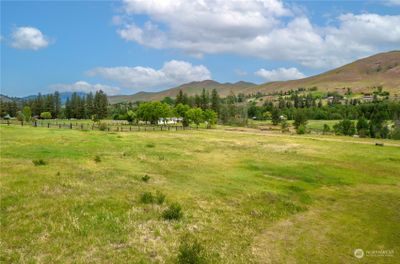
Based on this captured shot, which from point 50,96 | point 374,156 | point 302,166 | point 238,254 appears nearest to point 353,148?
point 374,156

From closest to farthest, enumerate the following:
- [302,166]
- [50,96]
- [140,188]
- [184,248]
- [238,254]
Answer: [184,248]
[238,254]
[140,188]
[302,166]
[50,96]

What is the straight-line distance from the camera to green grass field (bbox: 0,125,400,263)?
15.8m

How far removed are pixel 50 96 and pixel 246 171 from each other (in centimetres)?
17109

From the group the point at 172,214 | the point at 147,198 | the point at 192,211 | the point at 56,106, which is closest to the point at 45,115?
the point at 56,106

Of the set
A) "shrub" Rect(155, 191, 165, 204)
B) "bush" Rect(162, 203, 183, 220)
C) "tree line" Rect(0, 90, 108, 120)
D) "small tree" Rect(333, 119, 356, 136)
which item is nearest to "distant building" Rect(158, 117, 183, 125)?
"tree line" Rect(0, 90, 108, 120)

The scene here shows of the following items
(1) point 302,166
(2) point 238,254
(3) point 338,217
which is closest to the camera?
(2) point 238,254

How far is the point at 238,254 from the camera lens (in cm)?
1577

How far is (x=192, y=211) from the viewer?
21.3 meters

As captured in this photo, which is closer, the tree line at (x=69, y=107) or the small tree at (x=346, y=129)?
the small tree at (x=346, y=129)

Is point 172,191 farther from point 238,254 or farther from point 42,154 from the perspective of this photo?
point 42,154

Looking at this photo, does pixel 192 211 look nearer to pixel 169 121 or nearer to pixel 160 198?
pixel 160 198

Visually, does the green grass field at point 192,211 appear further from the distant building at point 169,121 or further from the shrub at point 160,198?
the distant building at point 169,121

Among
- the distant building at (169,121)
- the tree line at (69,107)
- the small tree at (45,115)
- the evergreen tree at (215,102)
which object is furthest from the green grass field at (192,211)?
the tree line at (69,107)

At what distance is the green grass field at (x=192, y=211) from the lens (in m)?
15.8
